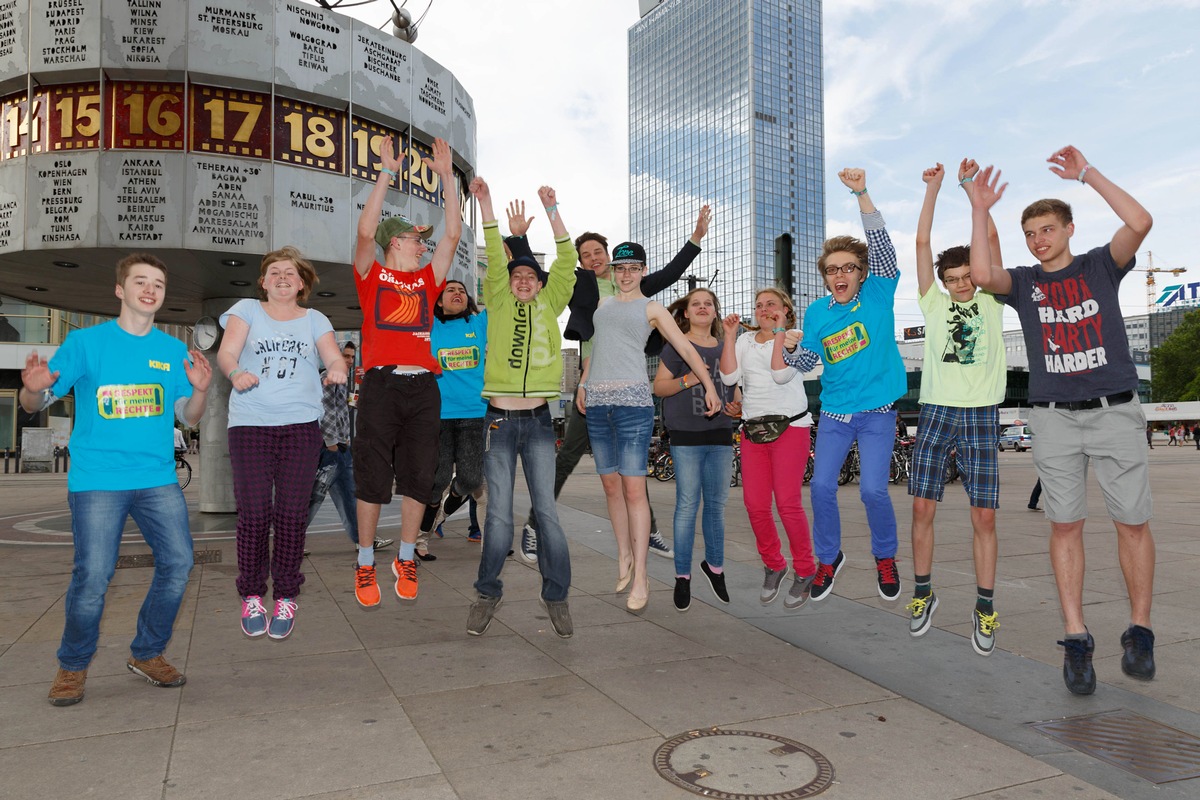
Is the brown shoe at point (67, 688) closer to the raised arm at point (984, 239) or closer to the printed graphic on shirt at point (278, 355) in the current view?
the printed graphic on shirt at point (278, 355)

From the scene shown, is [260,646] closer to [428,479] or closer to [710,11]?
[428,479]

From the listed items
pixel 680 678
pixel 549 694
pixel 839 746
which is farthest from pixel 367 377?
pixel 839 746

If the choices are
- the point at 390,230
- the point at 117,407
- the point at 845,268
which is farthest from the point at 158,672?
the point at 845,268

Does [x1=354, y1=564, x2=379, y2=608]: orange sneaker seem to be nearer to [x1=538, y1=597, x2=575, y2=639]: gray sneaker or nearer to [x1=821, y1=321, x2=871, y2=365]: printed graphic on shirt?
[x1=538, y1=597, x2=575, y2=639]: gray sneaker

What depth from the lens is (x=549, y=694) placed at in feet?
11.2

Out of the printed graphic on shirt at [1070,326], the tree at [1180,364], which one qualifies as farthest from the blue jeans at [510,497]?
the tree at [1180,364]

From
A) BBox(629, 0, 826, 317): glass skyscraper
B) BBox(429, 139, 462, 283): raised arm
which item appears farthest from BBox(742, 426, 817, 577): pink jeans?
BBox(629, 0, 826, 317): glass skyscraper

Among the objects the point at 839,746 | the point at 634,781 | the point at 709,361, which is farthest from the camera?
the point at 709,361

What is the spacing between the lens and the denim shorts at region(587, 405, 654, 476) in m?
4.70

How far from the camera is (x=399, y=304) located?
4.40m

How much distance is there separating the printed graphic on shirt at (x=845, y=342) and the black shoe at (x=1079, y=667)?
6.25ft

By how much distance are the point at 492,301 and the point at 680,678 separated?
2256 millimetres

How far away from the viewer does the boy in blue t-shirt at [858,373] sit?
4605 mm

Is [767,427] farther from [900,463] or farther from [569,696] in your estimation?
[900,463]
